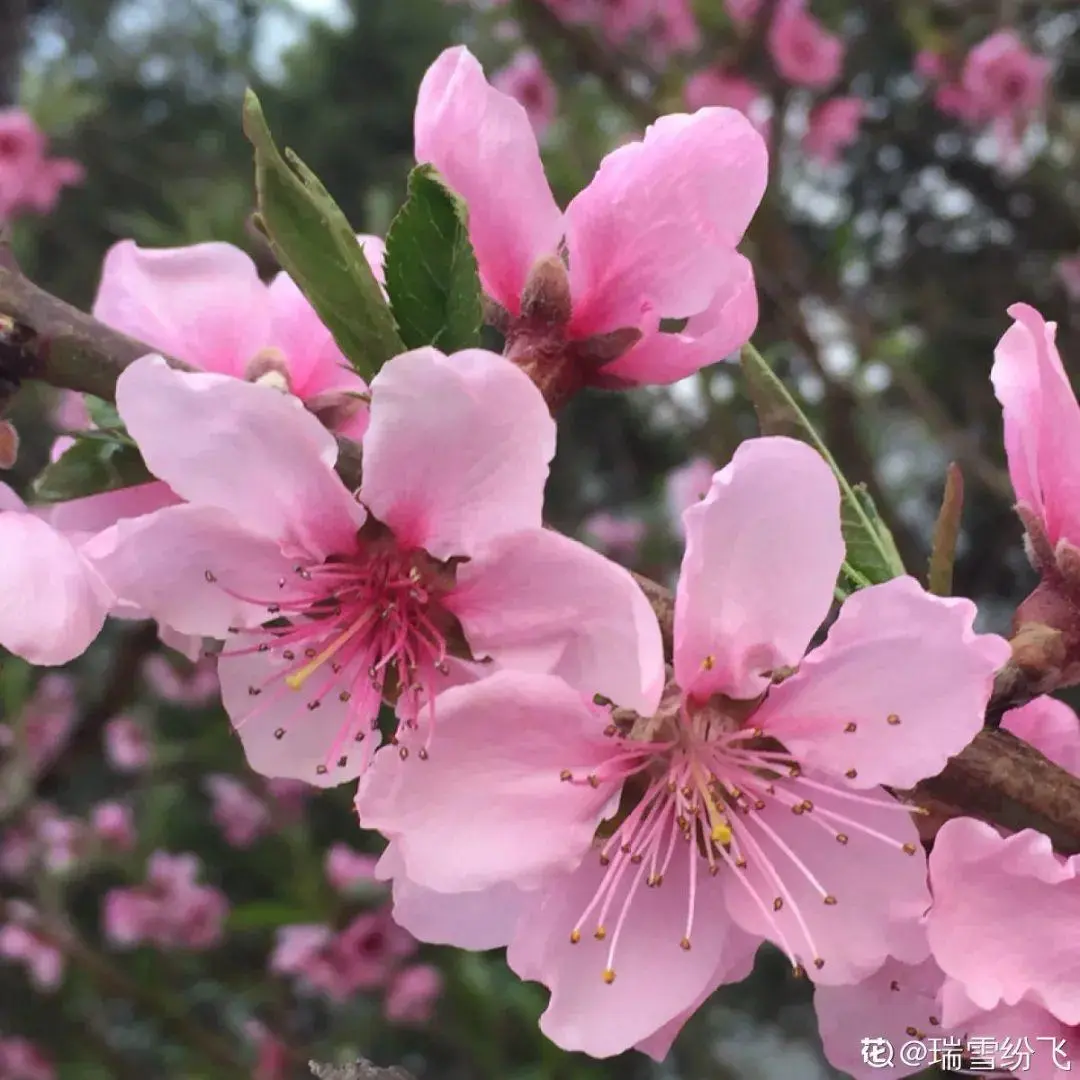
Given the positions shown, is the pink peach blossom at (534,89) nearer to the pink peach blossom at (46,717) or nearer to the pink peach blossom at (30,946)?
the pink peach blossom at (46,717)

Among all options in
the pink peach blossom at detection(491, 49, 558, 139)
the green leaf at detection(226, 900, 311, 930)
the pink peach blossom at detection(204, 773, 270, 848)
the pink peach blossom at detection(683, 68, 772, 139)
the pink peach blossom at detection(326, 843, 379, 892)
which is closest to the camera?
the green leaf at detection(226, 900, 311, 930)

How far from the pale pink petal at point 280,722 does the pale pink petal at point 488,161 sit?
0.19m

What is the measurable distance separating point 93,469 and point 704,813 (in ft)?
0.96

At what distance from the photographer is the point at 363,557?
0.43 m

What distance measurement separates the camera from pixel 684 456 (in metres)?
3.27

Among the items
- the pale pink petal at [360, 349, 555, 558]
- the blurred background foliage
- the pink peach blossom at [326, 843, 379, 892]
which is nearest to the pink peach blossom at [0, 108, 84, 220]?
the blurred background foliage

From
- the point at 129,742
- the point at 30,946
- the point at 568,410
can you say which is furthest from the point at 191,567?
the point at 129,742

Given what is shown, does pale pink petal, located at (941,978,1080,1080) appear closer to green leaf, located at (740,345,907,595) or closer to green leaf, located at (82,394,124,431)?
green leaf, located at (740,345,907,595)

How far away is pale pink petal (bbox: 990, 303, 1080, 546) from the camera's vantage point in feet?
1.43

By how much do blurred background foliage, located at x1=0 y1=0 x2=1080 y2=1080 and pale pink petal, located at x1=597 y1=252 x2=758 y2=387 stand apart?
0.85 meters

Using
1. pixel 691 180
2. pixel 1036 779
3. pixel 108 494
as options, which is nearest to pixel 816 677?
pixel 1036 779

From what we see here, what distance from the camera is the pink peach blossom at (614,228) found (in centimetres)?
43

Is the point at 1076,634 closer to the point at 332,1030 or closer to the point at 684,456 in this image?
the point at 332,1030

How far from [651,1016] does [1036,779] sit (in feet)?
0.53
